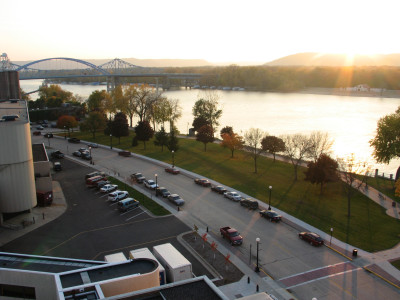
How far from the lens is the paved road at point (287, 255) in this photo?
1314cm

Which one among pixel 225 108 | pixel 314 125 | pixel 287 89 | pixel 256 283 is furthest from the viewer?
pixel 287 89

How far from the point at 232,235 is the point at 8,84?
37.4 meters

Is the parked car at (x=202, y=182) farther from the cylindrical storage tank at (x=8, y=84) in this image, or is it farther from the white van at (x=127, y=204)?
the cylindrical storage tank at (x=8, y=84)

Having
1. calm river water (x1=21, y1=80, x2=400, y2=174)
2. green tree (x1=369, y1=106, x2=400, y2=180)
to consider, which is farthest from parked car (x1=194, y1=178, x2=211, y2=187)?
calm river water (x1=21, y1=80, x2=400, y2=174)

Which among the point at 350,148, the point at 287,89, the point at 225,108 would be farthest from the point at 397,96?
the point at 350,148

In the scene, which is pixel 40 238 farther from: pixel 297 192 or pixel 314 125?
pixel 314 125

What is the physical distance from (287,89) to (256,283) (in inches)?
4016

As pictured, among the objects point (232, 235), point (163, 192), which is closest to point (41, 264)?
point (232, 235)

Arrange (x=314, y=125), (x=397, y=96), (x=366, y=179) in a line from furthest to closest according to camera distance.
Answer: (x=397, y=96), (x=314, y=125), (x=366, y=179)

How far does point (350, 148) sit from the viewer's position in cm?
3903

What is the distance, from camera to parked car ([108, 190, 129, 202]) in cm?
2158

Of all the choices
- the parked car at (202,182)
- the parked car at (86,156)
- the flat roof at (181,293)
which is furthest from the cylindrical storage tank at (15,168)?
the parked car at (86,156)

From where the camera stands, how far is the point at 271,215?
18875 millimetres

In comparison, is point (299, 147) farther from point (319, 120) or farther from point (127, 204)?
point (319, 120)
